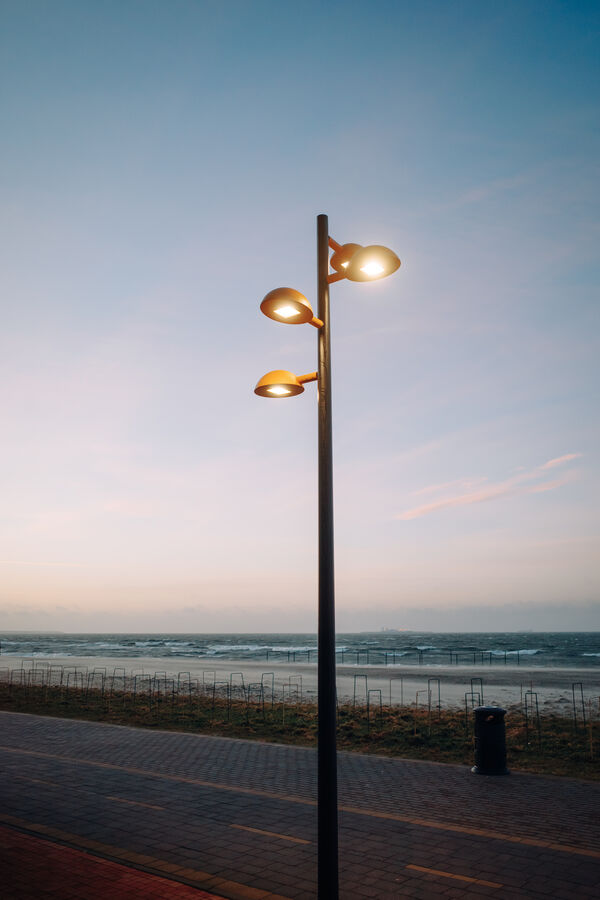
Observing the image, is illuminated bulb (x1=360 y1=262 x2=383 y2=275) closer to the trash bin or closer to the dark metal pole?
the dark metal pole

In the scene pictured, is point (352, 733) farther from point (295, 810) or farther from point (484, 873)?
point (484, 873)

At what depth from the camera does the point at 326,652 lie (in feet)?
16.2

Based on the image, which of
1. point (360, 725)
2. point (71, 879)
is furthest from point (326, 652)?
point (360, 725)

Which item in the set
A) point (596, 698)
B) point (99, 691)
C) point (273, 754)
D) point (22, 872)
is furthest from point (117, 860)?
point (596, 698)

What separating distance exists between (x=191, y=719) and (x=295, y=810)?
9184 millimetres

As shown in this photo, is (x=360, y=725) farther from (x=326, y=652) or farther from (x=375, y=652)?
(x=375, y=652)

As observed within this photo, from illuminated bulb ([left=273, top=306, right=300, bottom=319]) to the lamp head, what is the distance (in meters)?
0.61

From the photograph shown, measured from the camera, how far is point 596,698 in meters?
24.2

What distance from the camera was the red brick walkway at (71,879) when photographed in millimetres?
5598

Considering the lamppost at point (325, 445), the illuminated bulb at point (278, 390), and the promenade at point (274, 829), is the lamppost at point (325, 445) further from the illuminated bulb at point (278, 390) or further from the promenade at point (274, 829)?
the promenade at point (274, 829)

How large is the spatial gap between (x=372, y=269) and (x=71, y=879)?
6.25m

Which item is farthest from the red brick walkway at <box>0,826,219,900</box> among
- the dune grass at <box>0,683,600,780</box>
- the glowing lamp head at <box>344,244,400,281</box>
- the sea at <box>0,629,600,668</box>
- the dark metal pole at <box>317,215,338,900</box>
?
the sea at <box>0,629,600,668</box>

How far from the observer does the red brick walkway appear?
18.4 ft

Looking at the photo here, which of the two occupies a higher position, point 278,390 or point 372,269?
point 372,269
